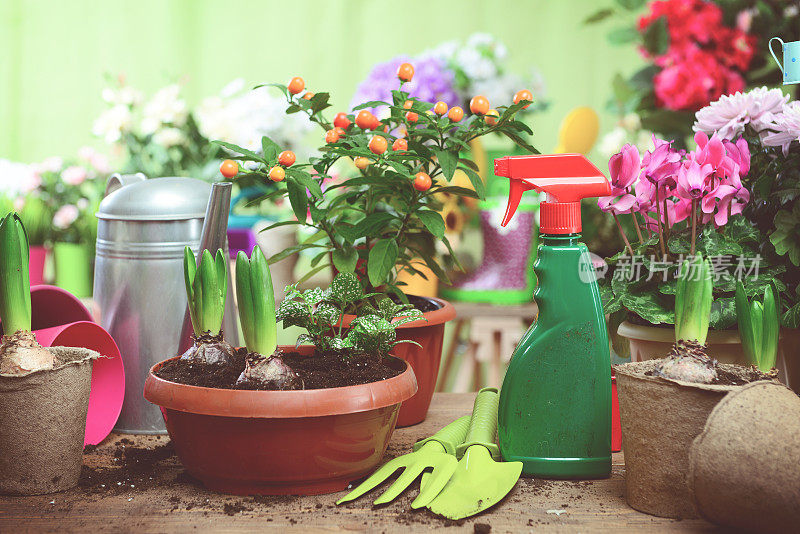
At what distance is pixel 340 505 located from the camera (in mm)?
585

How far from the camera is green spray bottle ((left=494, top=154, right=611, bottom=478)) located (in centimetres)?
62

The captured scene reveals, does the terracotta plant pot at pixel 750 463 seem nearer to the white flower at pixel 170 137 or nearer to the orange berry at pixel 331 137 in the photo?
the orange berry at pixel 331 137

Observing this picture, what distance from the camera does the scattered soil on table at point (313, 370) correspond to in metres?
0.60

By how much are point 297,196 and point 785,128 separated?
484 mm

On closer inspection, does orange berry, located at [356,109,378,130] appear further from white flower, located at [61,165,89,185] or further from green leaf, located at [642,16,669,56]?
white flower, located at [61,165,89,185]

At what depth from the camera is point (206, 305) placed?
659 mm

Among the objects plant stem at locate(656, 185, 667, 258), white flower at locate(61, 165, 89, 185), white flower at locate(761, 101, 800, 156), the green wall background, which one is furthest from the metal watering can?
the green wall background

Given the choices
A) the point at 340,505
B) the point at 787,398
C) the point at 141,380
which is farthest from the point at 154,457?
the point at 787,398

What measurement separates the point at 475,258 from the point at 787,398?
115 centimetres

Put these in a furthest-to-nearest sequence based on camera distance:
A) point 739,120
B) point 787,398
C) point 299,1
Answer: point 299,1
point 739,120
point 787,398

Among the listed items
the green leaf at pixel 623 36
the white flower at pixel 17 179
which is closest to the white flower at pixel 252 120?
the white flower at pixel 17 179

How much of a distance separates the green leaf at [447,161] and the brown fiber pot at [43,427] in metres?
0.36

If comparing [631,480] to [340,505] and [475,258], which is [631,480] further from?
[475,258]

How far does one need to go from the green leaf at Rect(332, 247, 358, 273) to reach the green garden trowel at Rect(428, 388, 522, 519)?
8.9 inches
